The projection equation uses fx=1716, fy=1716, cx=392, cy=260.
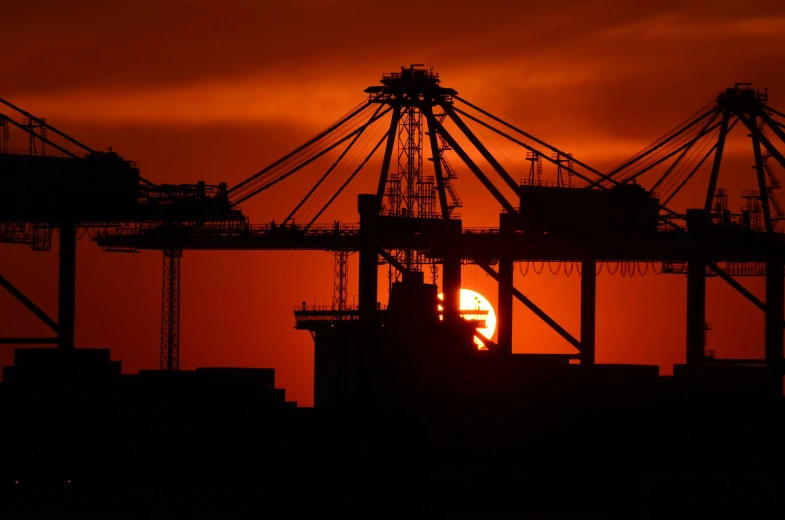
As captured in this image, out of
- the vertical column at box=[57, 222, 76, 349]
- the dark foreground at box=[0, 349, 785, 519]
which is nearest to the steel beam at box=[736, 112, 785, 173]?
the dark foreground at box=[0, 349, 785, 519]

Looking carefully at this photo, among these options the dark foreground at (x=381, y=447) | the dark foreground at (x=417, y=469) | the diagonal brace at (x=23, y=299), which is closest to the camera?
the dark foreground at (x=417, y=469)

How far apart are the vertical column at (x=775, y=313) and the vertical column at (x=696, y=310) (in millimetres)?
3197

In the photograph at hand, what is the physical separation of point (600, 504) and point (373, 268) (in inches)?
827

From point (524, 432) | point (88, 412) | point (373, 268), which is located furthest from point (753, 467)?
point (88, 412)

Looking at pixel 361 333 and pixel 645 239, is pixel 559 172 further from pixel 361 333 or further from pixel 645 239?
pixel 361 333

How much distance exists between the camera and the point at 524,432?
6050cm

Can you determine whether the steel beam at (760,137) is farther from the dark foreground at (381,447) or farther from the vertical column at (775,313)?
the dark foreground at (381,447)

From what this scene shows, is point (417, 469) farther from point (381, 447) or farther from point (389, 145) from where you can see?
point (389, 145)

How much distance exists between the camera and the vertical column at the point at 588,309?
8088 cm

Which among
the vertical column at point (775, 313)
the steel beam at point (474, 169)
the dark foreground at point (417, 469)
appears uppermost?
the steel beam at point (474, 169)

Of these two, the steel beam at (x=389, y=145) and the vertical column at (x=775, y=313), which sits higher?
the steel beam at (x=389, y=145)

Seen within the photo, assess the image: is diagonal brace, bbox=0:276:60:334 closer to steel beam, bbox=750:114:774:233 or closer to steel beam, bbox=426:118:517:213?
steel beam, bbox=426:118:517:213

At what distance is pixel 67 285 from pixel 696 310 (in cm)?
2910

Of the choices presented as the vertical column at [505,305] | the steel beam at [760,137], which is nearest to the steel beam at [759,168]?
the steel beam at [760,137]
